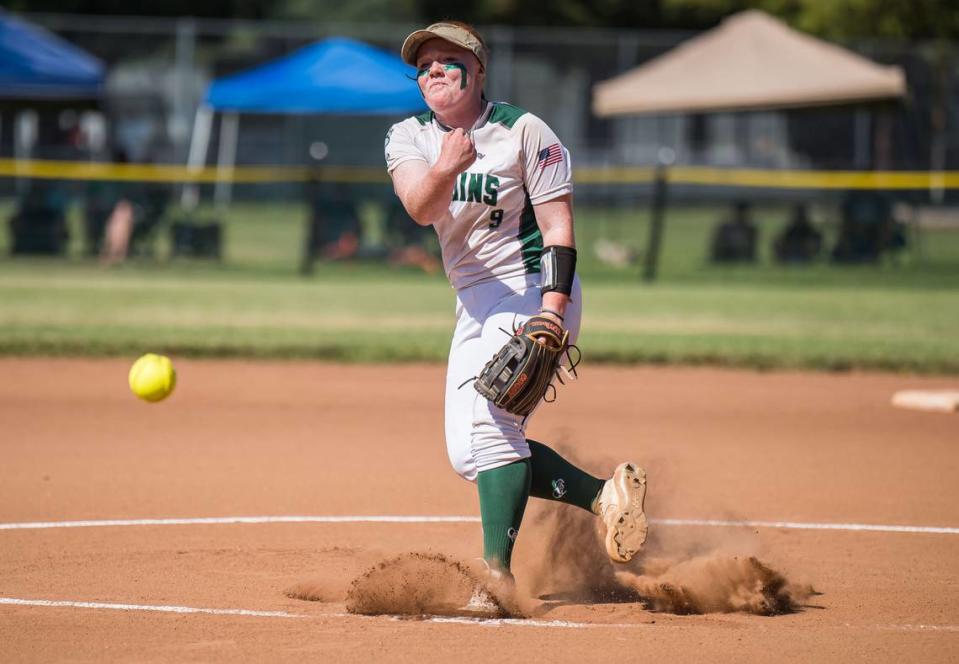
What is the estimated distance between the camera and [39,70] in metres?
20.4

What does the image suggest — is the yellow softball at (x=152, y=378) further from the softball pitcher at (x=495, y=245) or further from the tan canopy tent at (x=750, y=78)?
the tan canopy tent at (x=750, y=78)

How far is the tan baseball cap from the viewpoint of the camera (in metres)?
4.49

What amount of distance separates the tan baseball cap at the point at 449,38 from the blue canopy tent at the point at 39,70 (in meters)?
17.2

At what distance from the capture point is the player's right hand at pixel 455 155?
430 centimetres

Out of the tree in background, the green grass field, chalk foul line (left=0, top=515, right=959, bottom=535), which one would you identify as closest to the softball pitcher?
chalk foul line (left=0, top=515, right=959, bottom=535)

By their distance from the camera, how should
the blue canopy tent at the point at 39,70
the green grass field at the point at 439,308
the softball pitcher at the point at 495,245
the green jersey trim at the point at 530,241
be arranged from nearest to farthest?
the softball pitcher at the point at 495,245
the green jersey trim at the point at 530,241
the green grass field at the point at 439,308
the blue canopy tent at the point at 39,70

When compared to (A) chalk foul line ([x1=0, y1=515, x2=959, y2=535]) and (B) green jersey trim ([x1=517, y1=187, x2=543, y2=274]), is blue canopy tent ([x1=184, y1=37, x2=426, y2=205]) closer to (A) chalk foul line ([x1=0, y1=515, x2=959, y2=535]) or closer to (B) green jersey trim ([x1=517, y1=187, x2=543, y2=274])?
(A) chalk foul line ([x1=0, y1=515, x2=959, y2=535])

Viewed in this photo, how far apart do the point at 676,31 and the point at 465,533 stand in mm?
35191

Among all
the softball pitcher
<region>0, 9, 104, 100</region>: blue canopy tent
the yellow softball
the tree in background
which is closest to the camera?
the softball pitcher

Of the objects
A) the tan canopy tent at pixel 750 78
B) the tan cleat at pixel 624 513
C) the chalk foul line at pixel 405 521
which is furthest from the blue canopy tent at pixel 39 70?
the tan cleat at pixel 624 513

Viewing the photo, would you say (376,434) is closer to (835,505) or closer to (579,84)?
(835,505)

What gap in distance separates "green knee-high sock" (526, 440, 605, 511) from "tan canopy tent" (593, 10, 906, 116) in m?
17.4

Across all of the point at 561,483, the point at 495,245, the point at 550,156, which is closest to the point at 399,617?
the point at 561,483

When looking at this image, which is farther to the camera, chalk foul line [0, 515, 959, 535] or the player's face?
chalk foul line [0, 515, 959, 535]
